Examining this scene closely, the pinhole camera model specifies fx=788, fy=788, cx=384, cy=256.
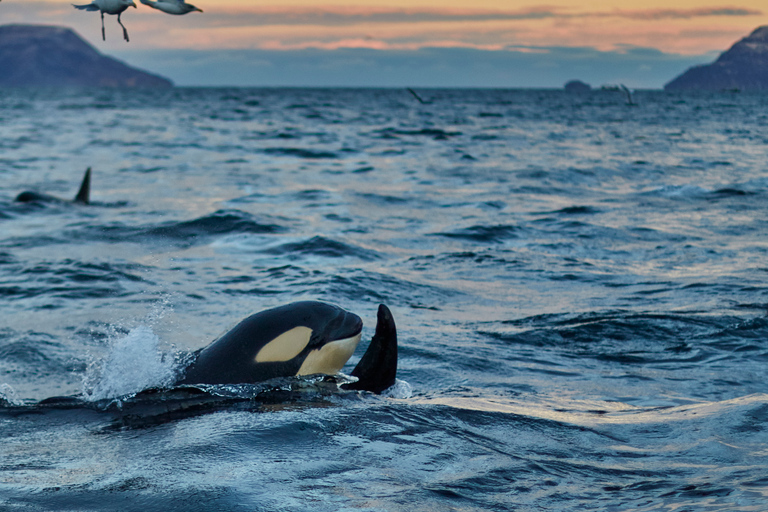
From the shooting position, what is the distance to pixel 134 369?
5.63 metres

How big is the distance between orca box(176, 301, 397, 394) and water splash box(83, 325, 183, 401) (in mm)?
225

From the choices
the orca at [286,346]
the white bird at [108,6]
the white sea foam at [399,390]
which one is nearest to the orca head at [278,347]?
the orca at [286,346]

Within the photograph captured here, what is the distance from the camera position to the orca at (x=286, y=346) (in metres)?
5.09

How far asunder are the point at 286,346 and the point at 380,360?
0.78m

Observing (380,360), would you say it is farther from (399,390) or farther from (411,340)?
(411,340)

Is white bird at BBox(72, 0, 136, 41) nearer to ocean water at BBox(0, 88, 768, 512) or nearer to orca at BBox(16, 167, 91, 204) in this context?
ocean water at BBox(0, 88, 768, 512)

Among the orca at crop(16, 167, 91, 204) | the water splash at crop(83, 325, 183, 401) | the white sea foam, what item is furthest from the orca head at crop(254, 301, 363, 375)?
the orca at crop(16, 167, 91, 204)

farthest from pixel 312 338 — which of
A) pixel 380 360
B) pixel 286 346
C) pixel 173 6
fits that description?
pixel 173 6

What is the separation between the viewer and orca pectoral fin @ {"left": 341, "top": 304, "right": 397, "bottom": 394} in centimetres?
550

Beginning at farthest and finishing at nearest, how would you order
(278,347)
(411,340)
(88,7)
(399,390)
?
1. (411,340)
2. (399,390)
3. (278,347)
4. (88,7)

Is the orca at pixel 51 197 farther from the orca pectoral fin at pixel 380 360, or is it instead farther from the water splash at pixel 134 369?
the orca pectoral fin at pixel 380 360

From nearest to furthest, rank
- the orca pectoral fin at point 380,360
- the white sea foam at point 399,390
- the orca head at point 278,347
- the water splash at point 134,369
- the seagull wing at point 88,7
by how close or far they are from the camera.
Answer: the seagull wing at point 88,7
the orca head at point 278,347
the water splash at point 134,369
the orca pectoral fin at point 380,360
the white sea foam at point 399,390

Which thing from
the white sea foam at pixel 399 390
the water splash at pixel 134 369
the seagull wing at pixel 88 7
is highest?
the seagull wing at pixel 88 7

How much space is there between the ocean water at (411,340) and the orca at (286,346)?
0.47 ft
